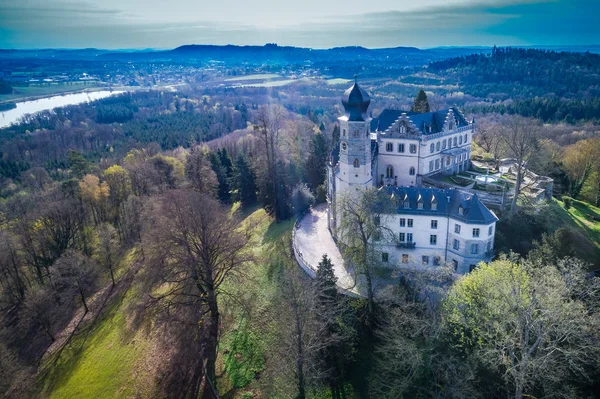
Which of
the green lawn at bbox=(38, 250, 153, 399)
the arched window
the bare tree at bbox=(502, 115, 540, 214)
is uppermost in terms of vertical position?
the bare tree at bbox=(502, 115, 540, 214)

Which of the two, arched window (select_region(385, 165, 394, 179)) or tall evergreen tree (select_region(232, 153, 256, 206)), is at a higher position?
arched window (select_region(385, 165, 394, 179))

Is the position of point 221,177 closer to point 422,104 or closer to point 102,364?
point 422,104

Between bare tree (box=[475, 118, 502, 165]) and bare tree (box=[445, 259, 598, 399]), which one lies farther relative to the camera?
bare tree (box=[475, 118, 502, 165])

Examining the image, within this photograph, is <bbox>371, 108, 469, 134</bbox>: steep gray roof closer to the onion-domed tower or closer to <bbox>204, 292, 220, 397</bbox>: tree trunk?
the onion-domed tower

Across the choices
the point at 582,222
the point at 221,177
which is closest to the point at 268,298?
the point at 221,177

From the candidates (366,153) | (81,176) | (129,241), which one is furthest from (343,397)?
(81,176)

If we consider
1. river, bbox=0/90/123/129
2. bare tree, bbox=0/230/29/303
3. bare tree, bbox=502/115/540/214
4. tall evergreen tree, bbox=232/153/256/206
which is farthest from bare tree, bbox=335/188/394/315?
river, bbox=0/90/123/129

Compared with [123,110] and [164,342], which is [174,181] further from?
[123,110]
